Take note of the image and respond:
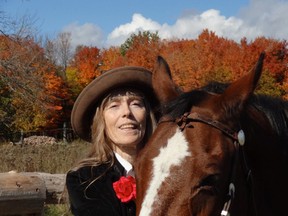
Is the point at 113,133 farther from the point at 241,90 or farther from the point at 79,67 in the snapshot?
the point at 79,67

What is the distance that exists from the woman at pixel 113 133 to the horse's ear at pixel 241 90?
942 millimetres

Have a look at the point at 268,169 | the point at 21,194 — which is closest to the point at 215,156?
the point at 268,169

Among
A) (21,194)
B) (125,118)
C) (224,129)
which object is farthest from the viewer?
(21,194)

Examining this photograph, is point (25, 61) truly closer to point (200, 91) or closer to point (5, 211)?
point (5, 211)

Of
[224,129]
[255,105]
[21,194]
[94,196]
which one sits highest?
[255,105]

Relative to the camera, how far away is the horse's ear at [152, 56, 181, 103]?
2535mm

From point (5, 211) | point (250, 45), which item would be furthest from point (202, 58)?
point (5, 211)

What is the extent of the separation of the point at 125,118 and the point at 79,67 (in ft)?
193

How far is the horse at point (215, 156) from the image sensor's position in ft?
6.57

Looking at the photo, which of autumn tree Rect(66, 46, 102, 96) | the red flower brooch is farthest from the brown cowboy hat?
autumn tree Rect(66, 46, 102, 96)

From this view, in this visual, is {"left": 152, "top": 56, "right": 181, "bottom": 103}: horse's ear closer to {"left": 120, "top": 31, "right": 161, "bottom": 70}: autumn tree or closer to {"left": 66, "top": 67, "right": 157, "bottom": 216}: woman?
{"left": 66, "top": 67, "right": 157, "bottom": 216}: woman

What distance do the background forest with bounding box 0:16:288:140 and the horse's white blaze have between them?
13296 mm

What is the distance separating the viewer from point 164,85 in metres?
2.58

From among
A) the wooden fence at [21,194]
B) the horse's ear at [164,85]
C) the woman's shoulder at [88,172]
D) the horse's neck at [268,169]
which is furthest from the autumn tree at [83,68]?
the horse's neck at [268,169]
